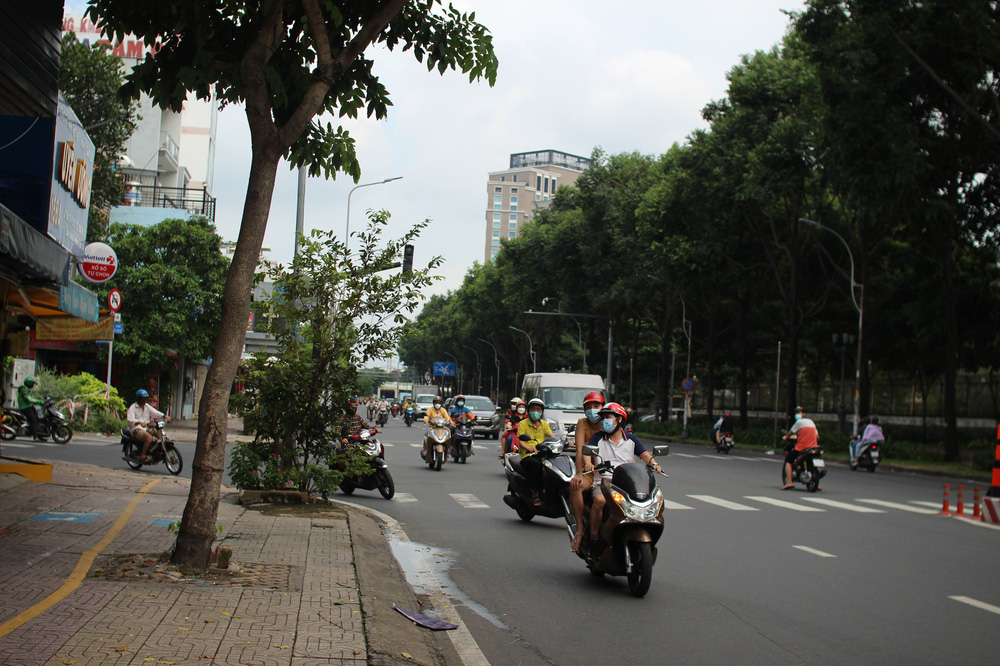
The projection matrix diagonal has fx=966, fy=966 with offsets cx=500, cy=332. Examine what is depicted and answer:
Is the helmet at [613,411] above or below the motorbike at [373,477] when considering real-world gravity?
above

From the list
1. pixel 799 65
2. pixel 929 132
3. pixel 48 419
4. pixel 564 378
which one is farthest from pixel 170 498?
pixel 799 65

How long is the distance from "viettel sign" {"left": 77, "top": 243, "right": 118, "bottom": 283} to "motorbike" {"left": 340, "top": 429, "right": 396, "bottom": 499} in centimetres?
820

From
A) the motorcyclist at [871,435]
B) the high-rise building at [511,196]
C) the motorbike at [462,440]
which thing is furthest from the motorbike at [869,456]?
the high-rise building at [511,196]

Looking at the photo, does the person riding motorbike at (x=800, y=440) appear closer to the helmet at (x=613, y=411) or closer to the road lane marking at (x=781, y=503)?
the road lane marking at (x=781, y=503)

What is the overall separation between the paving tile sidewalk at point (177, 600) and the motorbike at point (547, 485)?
2174 millimetres

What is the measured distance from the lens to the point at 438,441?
21781mm

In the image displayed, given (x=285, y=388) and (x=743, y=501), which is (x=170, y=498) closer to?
(x=285, y=388)

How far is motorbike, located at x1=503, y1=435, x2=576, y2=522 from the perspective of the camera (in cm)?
970

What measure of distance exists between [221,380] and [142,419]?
11840 millimetres

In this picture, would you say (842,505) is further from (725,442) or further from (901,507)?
(725,442)

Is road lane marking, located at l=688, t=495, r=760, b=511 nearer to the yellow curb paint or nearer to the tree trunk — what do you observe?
the yellow curb paint

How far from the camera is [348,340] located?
1211 cm

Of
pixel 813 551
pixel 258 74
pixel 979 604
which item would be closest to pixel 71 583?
pixel 258 74

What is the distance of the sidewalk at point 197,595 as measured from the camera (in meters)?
5.05
